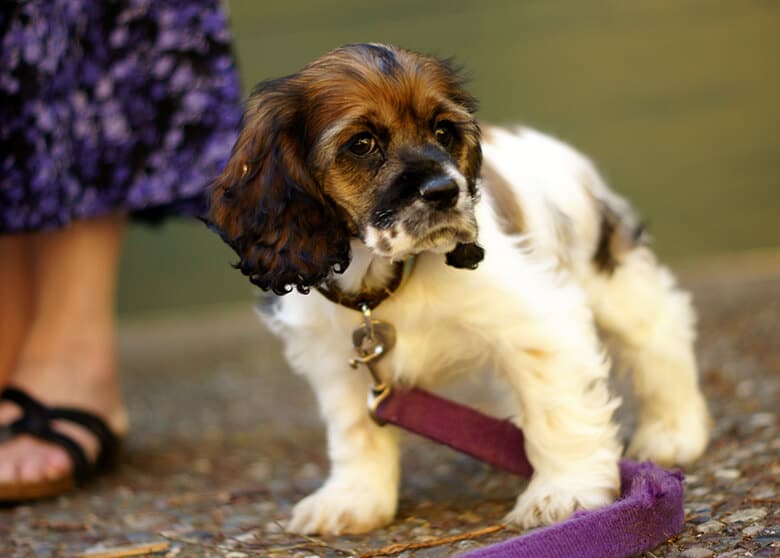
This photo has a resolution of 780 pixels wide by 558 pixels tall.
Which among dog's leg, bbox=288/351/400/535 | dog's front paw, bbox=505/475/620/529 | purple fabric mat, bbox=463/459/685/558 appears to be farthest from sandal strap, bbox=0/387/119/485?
purple fabric mat, bbox=463/459/685/558

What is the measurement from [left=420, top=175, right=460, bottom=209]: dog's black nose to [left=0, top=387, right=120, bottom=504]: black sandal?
1940mm

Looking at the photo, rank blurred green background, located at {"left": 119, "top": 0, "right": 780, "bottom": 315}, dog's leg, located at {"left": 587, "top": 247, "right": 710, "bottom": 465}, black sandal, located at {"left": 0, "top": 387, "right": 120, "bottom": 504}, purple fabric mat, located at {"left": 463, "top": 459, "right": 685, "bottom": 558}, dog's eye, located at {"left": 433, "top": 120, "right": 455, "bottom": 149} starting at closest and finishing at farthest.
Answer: purple fabric mat, located at {"left": 463, "top": 459, "right": 685, "bottom": 558}
dog's eye, located at {"left": 433, "top": 120, "right": 455, "bottom": 149}
dog's leg, located at {"left": 587, "top": 247, "right": 710, "bottom": 465}
black sandal, located at {"left": 0, "top": 387, "right": 120, "bottom": 504}
blurred green background, located at {"left": 119, "top": 0, "right": 780, "bottom": 315}

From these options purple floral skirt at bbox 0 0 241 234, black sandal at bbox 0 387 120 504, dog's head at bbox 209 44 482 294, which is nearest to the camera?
dog's head at bbox 209 44 482 294

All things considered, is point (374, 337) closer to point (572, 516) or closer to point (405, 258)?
point (405, 258)

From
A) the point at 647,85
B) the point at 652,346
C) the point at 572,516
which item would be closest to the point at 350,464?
the point at 572,516

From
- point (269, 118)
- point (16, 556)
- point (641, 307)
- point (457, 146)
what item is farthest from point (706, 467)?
point (16, 556)

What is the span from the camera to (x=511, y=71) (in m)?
8.02

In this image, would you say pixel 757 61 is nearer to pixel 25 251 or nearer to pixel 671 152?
pixel 671 152

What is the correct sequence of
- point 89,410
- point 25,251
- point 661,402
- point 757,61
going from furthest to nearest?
point 757,61 → point 25,251 → point 89,410 → point 661,402

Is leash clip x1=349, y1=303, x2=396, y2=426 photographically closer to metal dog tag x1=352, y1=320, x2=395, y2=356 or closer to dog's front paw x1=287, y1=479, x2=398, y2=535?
metal dog tag x1=352, y1=320, x2=395, y2=356

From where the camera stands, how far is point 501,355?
3.06 metres

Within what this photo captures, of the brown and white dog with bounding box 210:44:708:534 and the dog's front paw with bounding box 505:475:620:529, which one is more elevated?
the brown and white dog with bounding box 210:44:708:534

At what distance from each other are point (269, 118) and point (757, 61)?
5.84m

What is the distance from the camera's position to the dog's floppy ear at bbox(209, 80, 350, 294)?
2.84 m
